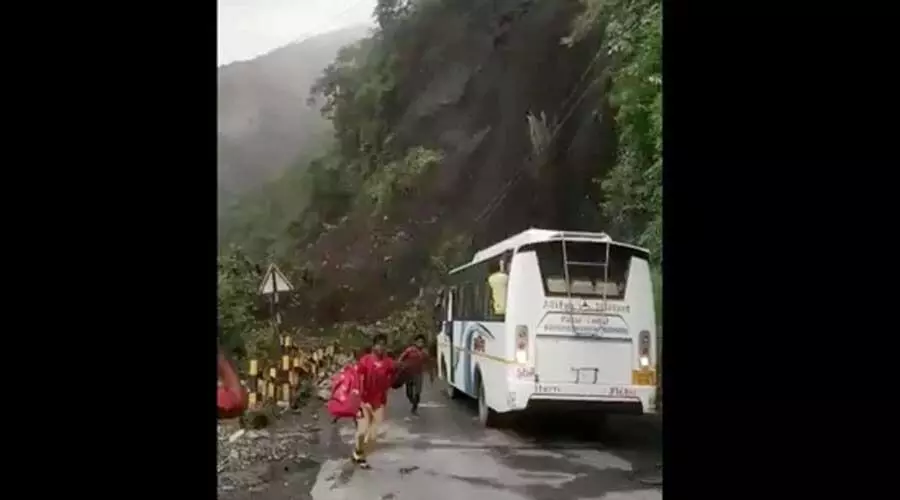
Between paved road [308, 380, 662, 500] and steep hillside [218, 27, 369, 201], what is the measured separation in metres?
0.59

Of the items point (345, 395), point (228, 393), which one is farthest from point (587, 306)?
point (228, 393)

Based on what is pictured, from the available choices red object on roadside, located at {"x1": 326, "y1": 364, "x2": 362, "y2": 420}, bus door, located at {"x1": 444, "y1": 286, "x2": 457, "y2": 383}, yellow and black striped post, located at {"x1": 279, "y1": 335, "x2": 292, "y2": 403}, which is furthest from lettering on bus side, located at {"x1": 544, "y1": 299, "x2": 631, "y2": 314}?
yellow and black striped post, located at {"x1": 279, "y1": 335, "x2": 292, "y2": 403}

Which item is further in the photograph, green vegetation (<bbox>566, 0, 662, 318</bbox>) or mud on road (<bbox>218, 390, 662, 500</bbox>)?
green vegetation (<bbox>566, 0, 662, 318</bbox>)

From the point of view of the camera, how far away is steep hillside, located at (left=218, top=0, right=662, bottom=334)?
7.12ft

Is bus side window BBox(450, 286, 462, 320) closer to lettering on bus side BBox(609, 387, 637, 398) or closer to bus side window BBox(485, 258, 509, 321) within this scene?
bus side window BBox(485, 258, 509, 321)

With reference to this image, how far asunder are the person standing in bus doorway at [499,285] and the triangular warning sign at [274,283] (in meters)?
0.45

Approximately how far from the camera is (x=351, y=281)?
217 centimetres

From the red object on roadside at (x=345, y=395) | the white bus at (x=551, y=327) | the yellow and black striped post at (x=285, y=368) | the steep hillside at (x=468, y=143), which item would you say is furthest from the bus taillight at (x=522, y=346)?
the yellow and black striped post at (x=285, y=368)

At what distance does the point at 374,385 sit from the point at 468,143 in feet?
1.91

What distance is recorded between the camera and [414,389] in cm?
215

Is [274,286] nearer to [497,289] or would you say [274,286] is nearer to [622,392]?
[497,289]
